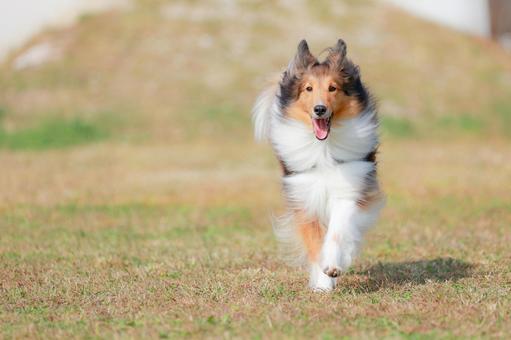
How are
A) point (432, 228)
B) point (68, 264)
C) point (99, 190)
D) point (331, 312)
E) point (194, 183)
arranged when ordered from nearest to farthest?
point (331, 312)
point (68, 264)
point (432, 228)
point (99, 190)
point (194, 183)

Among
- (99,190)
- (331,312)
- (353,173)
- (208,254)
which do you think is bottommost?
(99,190)

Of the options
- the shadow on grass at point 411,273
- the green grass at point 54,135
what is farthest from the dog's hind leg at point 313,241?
the green grass at point 54,135

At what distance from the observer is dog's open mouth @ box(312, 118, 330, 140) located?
656 cm

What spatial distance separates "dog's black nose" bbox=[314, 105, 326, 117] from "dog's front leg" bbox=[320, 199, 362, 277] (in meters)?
0.69

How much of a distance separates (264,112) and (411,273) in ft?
5.96

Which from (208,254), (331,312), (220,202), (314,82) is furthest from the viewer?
(220,202)

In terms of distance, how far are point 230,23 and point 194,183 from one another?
467 inches

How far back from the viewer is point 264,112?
7.38 metres

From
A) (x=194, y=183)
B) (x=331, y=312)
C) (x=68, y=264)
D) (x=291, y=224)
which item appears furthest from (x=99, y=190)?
(x=331, y=312)

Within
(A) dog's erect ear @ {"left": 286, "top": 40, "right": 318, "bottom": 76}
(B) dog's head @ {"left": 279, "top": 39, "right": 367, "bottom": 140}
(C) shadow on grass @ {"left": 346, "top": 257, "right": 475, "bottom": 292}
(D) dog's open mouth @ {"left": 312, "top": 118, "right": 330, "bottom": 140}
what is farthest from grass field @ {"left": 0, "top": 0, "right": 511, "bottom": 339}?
(A) dog's erect ear @ {"left": 286, "top": 40, "right": 318, "bottom": 76}

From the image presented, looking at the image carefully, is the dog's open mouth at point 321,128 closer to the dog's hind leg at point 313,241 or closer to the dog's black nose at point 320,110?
the dog's black nose at point 320,110

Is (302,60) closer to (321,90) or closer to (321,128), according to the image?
(321,90)

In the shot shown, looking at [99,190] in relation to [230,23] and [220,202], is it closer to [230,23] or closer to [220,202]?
[220,202]

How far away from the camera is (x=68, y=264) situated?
26.5 feet
